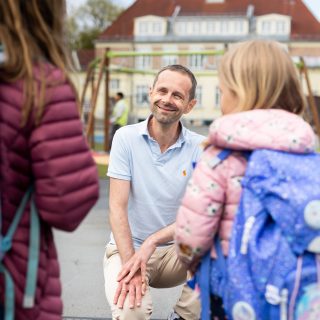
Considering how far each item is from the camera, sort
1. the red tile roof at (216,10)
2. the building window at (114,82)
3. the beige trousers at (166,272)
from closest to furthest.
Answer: the beige trousers at (166,272)
the building window at (114,82)
the red tile roof at (216,10)

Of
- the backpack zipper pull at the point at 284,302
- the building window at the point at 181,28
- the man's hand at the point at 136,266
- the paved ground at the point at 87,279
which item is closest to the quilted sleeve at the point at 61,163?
the backpack zipper pull at the point at 284,302

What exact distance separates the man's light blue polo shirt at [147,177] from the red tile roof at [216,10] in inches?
2358

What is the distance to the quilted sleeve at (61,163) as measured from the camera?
1.79m

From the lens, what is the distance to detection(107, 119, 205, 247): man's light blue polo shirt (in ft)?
11.1

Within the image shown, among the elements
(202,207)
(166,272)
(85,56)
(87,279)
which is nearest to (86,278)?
(87,279)

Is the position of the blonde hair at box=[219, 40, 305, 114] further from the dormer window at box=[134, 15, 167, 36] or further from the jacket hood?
the dormer window at box=[134, 15, 167, 36]

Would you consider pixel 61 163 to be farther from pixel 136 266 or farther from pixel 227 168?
pixel 136 266

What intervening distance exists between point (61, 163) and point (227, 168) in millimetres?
565

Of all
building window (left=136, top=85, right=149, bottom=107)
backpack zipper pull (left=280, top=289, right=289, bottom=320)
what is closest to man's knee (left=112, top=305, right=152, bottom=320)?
backpack zipper pull (left=280, top=289, right=289, bottom=320)

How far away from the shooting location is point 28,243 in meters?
1.85

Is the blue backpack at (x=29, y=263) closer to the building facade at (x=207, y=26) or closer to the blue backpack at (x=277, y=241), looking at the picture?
the blue backpack at (x=277, y=241)

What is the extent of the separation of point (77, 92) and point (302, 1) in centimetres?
6979

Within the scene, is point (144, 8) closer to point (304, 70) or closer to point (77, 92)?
point (304, 70)

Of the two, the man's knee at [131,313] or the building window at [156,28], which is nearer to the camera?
the man's knee at [131,313]
